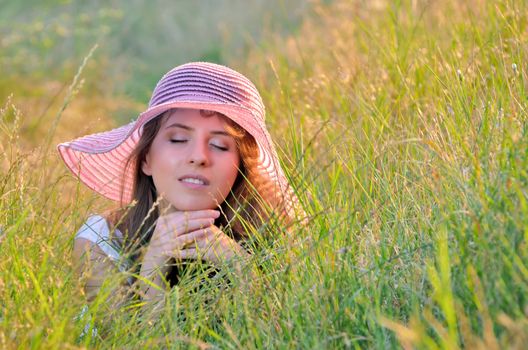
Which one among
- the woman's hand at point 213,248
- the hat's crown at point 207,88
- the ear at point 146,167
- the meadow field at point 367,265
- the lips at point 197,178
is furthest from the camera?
the ear at point 146,167

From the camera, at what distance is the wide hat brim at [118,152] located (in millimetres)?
3328

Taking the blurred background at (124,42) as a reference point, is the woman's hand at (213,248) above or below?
above

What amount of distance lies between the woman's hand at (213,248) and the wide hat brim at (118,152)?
45cm

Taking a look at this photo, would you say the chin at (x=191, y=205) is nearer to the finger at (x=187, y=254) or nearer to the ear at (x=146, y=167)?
the finger at (x=187, y=254)

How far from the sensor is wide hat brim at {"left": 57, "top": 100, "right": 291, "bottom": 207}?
3.33 metres

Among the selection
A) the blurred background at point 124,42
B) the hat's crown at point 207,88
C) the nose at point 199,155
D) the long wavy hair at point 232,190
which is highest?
the hat's crown at point 207,88

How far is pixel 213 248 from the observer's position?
2.81 m

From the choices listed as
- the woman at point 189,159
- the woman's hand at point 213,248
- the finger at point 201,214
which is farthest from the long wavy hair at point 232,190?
the woman's hand at point 213,248

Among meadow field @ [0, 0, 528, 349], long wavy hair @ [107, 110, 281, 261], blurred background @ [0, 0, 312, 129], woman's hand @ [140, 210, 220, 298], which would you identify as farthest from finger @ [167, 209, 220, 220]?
blurred background @ [0, 0, 312, 129]

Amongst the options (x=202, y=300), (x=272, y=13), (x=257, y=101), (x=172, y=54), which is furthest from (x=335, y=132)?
(x=172, y=54)

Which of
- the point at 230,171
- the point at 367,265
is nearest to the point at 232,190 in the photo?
the point at 230,171

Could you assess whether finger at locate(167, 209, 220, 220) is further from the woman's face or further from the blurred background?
the blurred background

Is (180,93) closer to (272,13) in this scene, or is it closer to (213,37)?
(272,13)

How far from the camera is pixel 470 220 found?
2.17 meters
